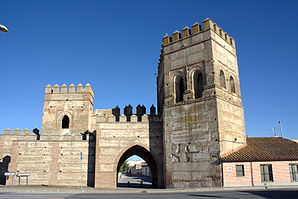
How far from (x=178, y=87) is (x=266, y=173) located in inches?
353

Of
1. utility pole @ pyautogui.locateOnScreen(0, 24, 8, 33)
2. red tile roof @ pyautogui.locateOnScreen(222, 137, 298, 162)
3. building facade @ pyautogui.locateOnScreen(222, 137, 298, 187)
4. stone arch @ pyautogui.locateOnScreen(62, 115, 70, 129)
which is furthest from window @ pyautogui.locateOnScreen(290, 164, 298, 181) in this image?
stone arch @ pyautogui.locateOnScreen(62, 115, 70, 129)

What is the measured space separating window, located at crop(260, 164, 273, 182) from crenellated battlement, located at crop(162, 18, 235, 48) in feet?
33.8

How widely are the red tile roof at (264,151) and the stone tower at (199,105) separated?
2.22 ft

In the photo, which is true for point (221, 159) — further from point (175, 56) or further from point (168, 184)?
point (175, 56)

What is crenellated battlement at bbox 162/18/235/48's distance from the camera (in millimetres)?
19416

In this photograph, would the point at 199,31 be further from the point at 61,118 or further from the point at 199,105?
the point at 61,118

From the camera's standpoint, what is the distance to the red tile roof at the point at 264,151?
16.5 meters

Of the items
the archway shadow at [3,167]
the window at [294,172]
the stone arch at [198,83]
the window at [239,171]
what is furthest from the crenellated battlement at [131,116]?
the archway shadow at [3,167]

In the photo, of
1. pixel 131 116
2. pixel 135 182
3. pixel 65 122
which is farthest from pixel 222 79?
pixel 135 182

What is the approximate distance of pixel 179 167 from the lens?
1827cm

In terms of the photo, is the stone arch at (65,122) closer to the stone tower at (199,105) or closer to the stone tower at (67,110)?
the stone tower at (67,110)

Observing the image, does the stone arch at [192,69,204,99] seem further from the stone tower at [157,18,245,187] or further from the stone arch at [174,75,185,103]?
the stone arch at [174,75,185,103]

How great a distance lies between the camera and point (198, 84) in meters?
20.3

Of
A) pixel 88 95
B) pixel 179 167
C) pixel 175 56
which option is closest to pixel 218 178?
pixel 179 167
